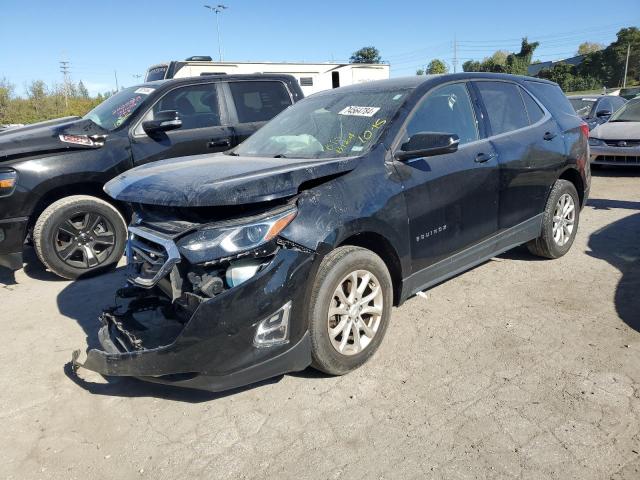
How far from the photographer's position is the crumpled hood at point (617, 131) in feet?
30.4

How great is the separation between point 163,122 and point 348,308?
3.40 meters

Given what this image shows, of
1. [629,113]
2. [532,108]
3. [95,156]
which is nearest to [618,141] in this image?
[629,113]

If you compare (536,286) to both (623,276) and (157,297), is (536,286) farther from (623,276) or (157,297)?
(157,297)

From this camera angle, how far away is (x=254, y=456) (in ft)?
8.28

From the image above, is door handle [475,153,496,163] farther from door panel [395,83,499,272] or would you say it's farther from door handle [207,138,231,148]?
door handle [207,138,231,148]

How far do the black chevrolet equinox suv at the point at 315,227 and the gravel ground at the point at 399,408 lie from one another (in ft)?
0.89

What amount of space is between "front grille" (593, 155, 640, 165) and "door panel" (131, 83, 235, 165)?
7.33 meters

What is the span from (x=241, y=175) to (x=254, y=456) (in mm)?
1500

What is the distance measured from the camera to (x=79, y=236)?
16.9 feet

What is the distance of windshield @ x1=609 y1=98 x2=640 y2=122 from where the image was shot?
10133 mm

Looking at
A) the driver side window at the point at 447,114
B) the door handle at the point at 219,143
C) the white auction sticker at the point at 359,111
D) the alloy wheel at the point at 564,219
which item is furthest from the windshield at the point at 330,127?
the alloy wheel at the point at 564,219

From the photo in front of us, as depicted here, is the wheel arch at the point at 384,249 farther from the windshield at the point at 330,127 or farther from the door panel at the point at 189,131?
the door panel at the point at 189,131

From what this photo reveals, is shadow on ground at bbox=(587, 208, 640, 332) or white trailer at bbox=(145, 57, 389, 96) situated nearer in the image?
shadow on ground at bbox=(587, 208, 640, 332)

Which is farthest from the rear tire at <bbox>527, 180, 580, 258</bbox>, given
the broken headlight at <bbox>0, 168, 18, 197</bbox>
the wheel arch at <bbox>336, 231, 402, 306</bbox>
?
the broken headlight at <bbox>0, 168, 18, 197</bbox>
